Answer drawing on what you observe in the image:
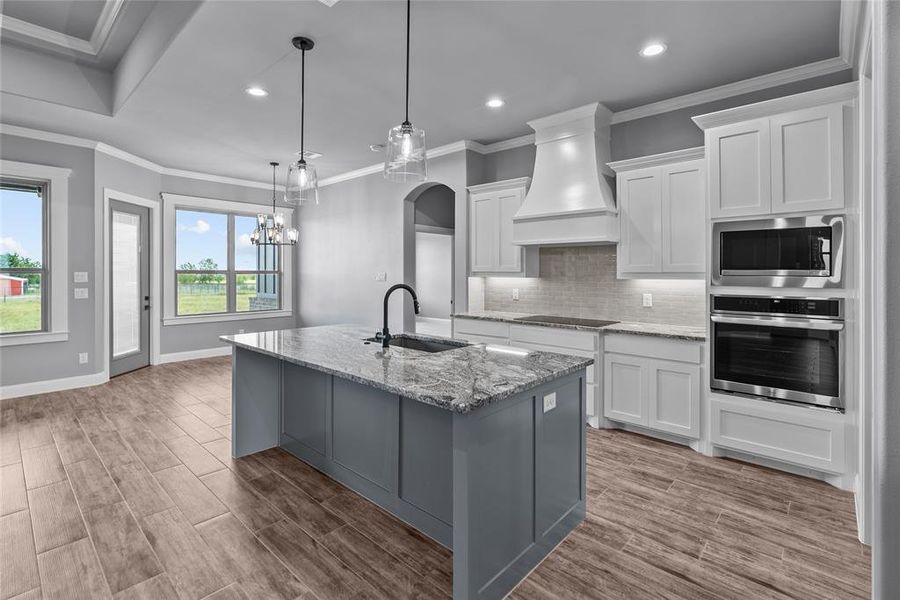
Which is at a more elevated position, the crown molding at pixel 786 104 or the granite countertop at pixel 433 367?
the crown molding at pixel 786 104

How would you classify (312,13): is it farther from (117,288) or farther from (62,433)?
(117,288)

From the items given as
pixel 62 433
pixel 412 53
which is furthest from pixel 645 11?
pixel 62 433

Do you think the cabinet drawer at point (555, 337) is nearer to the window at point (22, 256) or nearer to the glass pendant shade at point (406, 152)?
the glass pendant shade at point (406, 152)

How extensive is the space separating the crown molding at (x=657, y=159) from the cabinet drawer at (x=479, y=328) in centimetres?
177

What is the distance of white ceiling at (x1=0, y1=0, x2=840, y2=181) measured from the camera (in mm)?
2625

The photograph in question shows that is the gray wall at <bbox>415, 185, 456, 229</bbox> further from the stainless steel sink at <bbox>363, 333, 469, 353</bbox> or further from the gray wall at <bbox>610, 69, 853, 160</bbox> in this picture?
the stainless steel sink at <bbox>363, 333, 469, 353</bbox>

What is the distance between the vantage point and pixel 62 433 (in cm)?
371

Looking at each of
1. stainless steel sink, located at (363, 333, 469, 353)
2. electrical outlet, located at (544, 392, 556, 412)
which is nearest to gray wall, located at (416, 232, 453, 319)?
stainless steel sink, located at (363, 333, 469, 353)

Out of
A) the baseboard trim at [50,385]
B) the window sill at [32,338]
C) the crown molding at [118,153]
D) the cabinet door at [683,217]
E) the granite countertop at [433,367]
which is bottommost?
the baseboard trim at [50,385]

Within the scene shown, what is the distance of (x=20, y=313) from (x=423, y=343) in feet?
15.6

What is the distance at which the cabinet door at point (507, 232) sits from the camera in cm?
464

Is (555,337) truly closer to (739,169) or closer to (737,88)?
(739,169)

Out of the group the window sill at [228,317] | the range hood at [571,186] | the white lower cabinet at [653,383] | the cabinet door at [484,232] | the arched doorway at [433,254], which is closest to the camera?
the white lower cabinet at [653,383]

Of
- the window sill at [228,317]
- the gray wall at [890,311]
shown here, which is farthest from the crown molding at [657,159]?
the window sill at [228,317]
